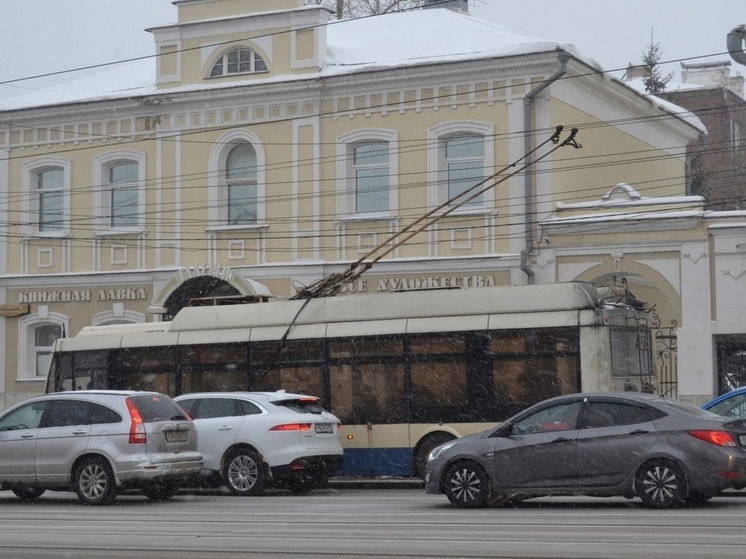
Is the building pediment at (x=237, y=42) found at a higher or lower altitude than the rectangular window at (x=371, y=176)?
higher

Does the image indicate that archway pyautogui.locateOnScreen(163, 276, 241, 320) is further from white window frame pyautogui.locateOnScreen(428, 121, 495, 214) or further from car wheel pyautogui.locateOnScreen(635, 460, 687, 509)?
car wheel pyautogui.locateOnScreen(635, 460, 687, 509)

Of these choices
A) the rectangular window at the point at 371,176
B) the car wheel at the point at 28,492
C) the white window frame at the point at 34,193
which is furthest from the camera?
the white window frame at the point at 34,193

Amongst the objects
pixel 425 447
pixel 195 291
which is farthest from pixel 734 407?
pixel 195 291

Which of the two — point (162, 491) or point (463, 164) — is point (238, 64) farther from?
point (162, 491)

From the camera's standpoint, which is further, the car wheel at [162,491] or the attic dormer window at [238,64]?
the attic dormer window at [238,64]

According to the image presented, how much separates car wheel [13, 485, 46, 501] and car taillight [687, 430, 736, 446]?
9.61 metres

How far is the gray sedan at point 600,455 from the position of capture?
48.8ft

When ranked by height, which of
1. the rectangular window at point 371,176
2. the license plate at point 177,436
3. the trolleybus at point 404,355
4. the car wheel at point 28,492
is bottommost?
the car wheel at point 28,492

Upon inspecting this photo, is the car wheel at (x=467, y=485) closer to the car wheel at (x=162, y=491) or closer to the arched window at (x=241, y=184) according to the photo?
the car wheel at (x=162, y=491)

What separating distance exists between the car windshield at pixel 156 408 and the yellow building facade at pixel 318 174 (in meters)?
8.93

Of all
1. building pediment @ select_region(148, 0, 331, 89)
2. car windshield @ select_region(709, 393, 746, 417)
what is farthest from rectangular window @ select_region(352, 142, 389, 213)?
car windshield @ select_region(709, 393, 746, 417)

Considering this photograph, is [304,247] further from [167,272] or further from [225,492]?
[225,492]

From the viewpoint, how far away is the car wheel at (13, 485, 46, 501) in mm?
19044

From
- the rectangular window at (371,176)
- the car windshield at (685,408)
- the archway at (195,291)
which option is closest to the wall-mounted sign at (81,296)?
the archway at (195,291)
